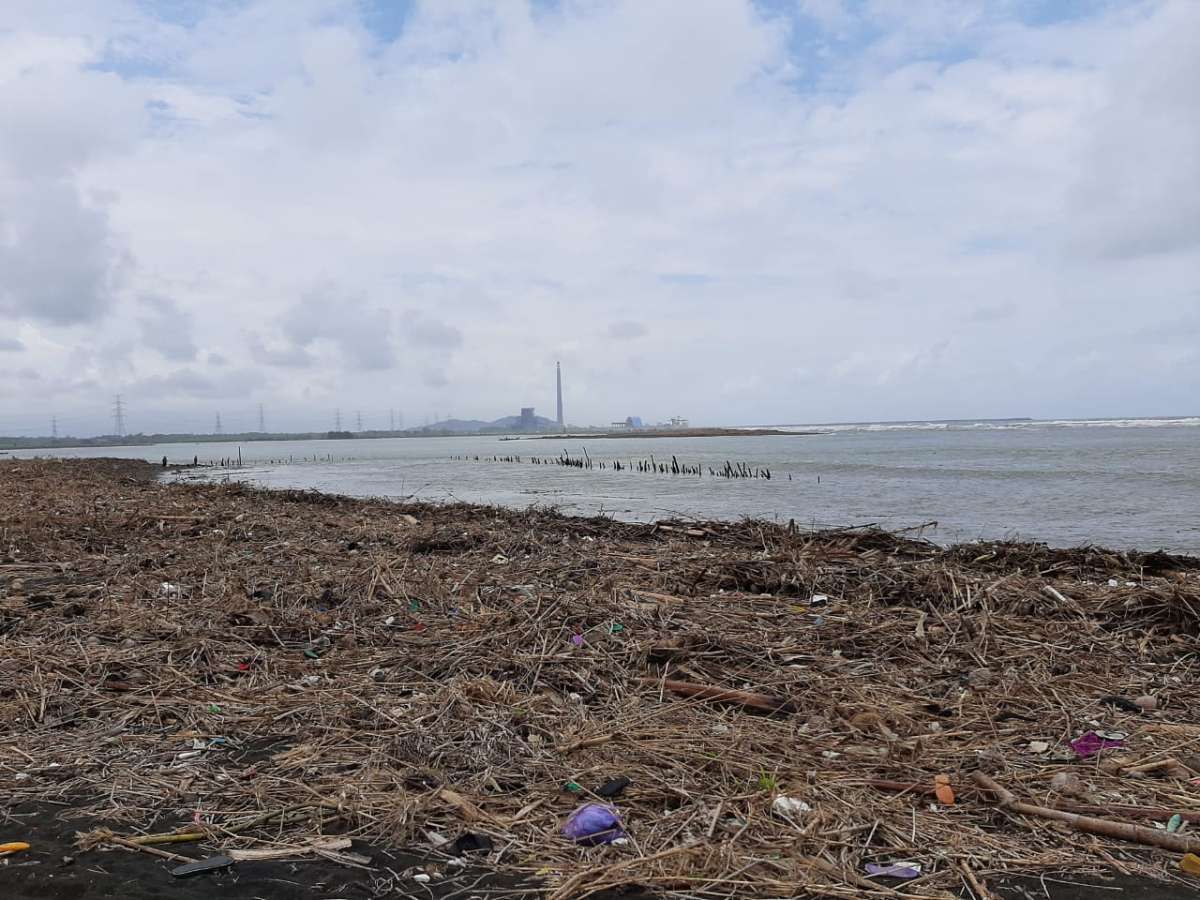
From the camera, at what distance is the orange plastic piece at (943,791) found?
3.46 m

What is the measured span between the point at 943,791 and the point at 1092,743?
1159 millimetres

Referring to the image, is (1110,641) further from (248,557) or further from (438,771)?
(248,557)

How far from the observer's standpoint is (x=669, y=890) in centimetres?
288

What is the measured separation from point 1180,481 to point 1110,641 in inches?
1187

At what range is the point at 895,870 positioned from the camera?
2953mm

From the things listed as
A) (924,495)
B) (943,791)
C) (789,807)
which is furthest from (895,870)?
(924,495)

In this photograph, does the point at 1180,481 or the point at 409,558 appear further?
the point at 1180,481

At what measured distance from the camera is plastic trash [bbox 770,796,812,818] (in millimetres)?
3334

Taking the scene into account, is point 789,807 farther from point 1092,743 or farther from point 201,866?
point 201,866

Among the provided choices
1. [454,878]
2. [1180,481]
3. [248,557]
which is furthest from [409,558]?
[1180,481]

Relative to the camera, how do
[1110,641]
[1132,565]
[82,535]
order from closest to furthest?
1. [1110,641]
2. [1132,565]
3. [82,535]

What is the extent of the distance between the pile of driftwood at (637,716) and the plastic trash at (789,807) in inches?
0.8

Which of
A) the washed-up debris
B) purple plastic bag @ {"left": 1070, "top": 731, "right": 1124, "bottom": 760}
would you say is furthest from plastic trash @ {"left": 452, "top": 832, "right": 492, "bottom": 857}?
purple plastic bag @ {"left": 1070, "top": 731, "right": 1124, "bottom": 760}

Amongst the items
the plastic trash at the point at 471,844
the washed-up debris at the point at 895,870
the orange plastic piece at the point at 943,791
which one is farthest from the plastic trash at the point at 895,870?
the plastic trash at the point at 471,844
